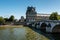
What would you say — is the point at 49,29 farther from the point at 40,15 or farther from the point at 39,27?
the point at 40,15

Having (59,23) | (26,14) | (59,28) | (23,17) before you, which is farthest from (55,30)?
(23,17)

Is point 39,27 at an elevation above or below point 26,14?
below

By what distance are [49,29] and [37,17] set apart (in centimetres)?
11164

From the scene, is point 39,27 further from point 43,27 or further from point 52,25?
point 52,25

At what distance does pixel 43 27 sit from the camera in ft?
232

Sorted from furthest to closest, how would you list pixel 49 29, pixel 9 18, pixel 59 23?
1. pixel 9 18
2. pixel 49 29
3. pixel 59 23

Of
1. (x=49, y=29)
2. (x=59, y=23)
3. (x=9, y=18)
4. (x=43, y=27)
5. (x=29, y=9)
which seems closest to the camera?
(x=59, y=23)

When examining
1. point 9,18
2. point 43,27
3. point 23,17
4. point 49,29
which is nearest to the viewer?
point 49,29

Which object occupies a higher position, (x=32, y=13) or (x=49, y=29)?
(x=32, y=13)

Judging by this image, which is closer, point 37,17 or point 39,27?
point 39,27

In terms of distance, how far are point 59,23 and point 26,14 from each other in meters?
115

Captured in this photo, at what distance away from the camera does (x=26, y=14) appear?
158 meters

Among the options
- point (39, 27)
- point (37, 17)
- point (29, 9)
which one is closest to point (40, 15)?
point (37, 17)

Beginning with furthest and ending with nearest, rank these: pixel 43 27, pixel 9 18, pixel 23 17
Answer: pixel 23 17 < pixel 9 18 < pixel 43 27
